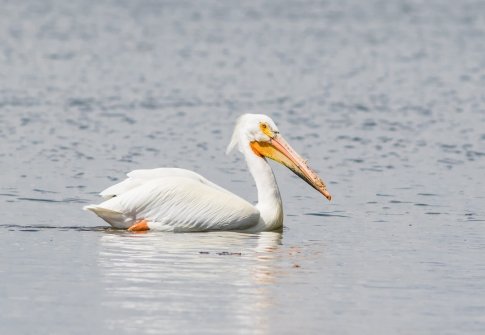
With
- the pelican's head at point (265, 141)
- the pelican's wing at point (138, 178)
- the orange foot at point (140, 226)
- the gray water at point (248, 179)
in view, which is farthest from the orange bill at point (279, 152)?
the orange foot at point (140, 226)

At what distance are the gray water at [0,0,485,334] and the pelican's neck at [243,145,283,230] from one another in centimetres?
18

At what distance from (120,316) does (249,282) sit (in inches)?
48.4

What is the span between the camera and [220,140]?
1560 centimetres

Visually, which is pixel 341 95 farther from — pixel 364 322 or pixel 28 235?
pixel 364 322

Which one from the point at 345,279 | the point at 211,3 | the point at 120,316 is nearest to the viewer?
the point at 120,316

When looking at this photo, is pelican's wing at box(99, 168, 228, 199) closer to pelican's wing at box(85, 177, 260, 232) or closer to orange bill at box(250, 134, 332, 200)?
pelican's wing at box(85, 177, 260, 232)

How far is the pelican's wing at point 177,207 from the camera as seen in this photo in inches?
395

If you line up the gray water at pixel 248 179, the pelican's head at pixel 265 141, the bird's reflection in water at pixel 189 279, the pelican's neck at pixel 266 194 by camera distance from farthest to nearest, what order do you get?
the pelican's head at pixel 265 141
the pelican's neck at pixel 266 194
the gray water at pixel 248 179
the bird's reflection in water at pixel 189 279

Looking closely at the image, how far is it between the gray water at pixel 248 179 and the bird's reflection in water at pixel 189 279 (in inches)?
0.7

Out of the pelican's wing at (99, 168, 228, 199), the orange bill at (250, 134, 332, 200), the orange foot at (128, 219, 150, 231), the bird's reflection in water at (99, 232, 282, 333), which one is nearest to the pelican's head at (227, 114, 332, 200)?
the orange bill at (250, 134, 332, 200)

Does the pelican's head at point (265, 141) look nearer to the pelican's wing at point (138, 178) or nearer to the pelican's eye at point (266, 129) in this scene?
the pelican's eye at point (266, 129)

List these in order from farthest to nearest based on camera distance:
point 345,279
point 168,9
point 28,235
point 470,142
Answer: point 168,9 < point 470,142 < point 28,235 < point 345,279

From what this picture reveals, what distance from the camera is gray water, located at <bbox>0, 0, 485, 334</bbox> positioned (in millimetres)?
7473

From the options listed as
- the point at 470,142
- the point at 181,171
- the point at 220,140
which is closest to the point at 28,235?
the point at 181,171
